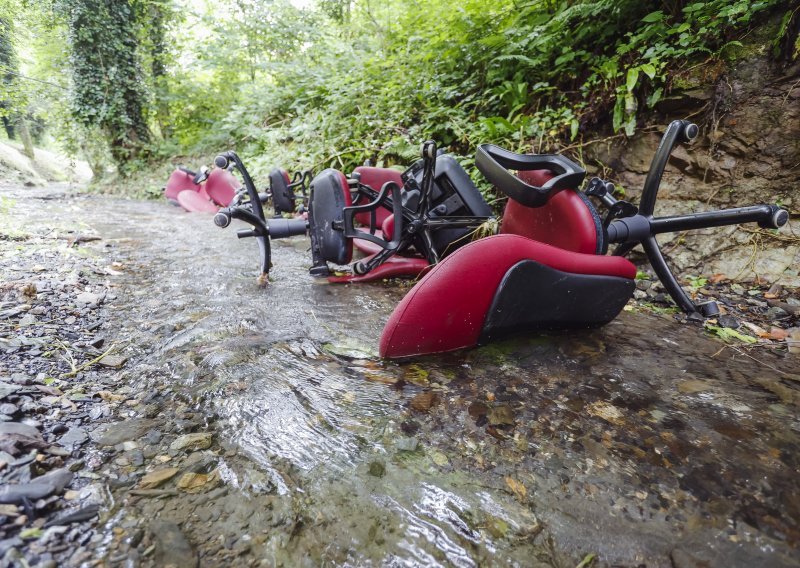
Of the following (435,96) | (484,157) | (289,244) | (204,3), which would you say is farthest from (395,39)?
(204,3)

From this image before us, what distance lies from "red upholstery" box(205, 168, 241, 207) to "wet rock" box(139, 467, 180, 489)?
5.54m

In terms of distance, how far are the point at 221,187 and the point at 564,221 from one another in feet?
18.5

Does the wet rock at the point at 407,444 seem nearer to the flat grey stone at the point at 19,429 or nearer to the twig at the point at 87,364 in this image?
the flat grey stone at the point at 19,429

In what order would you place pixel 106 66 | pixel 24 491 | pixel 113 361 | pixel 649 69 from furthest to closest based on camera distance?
pixel 106 66 < pixel 649 69 < pixel 113 361 < pixel 24 491

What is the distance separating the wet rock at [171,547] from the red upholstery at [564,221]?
1792mm

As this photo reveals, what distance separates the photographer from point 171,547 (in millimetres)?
815

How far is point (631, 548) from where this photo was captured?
86 cm

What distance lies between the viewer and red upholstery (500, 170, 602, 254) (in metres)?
1.80

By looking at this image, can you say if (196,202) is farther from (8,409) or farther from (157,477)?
(157,477)

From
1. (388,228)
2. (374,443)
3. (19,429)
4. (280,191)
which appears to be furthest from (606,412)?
(280,191)

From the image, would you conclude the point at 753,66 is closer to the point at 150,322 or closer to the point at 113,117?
the point at 150,322

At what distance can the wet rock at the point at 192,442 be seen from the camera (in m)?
1.11

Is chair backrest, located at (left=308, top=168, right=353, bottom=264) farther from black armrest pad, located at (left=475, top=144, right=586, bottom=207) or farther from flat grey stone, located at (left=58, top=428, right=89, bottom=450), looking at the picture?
flat grey stone, located at (left=58, top=428, right=89, bottom=450)

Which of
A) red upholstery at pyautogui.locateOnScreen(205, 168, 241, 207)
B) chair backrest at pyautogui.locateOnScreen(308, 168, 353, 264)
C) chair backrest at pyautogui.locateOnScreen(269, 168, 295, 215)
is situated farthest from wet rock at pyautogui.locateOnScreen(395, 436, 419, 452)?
red upholstery at pyautogui.locateOnScreen(205, 168, 241, 207)
